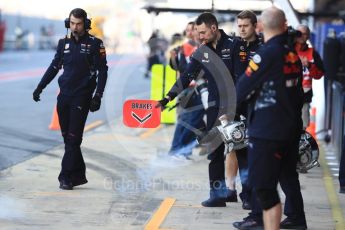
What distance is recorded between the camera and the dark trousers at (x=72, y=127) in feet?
27.2

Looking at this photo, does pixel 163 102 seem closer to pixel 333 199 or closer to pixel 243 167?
pixel 243 167

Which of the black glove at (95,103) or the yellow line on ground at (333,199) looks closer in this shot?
the yellow line on ground at (333,199)

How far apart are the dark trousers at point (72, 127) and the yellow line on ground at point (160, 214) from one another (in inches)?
45.6

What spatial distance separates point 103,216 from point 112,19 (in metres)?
80.8

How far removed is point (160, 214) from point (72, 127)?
5.45 feet

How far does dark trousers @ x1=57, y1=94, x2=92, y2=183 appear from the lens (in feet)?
27.2

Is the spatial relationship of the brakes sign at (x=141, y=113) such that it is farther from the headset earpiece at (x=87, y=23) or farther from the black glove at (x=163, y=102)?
the headset earpiece at (x=87, y=23)

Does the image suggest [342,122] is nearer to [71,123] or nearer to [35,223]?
[71,123]

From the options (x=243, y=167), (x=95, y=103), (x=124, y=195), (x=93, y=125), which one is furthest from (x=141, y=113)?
(x=93, y=125)

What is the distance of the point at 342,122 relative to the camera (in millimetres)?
10672

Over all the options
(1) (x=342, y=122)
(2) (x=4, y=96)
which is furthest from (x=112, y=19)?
(1) (x=342, y=122)

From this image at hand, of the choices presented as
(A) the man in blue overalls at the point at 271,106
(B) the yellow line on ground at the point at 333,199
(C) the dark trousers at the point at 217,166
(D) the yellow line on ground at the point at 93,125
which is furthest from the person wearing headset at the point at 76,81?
(D) the yellow line on ground at the point at 93,125

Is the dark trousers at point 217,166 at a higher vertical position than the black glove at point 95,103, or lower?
lower

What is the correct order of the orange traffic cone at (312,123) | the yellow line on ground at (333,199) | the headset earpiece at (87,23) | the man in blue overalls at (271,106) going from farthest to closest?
1. the orange traffic cone at (312,123)
2. the headset earpiece at (87,23)
3. the yellow line on ground at (333,199)
4. the man in blue overalls at (271,106)
